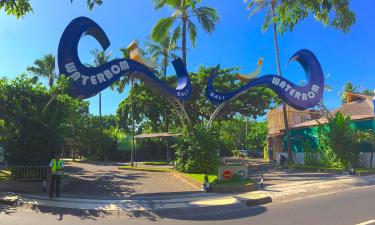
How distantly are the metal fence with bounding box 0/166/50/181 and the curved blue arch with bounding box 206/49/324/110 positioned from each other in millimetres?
10905

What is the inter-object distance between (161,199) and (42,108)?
8456 millimetres

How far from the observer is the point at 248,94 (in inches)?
1425

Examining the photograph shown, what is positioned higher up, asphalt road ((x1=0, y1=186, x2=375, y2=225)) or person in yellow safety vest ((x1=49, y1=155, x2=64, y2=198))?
person in yellow safety vest ((x1=49, y1=155, x2=64, y2=198))

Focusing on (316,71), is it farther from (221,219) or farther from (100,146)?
(100,146)

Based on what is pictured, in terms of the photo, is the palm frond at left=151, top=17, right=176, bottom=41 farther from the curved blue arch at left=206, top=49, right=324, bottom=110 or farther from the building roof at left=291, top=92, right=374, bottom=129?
the building roof at left=291, top=92, right=374, bottom=129

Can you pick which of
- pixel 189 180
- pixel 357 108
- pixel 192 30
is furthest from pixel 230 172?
pixel 357 108

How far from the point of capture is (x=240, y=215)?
11.9m

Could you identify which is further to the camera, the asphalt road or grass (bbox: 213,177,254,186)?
grass (bbox: 213,177,254,186)

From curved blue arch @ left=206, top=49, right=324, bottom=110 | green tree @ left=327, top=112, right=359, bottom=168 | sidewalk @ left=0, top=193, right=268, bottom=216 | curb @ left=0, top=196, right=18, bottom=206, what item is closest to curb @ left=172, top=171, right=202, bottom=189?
A: sidewalk @ left=0, top=193, right=268, bottom=216

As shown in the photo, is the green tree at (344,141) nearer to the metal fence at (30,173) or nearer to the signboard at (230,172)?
the signboard at (230,172)

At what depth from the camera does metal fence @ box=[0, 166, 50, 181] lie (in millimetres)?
17828

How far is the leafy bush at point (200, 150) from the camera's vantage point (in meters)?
23.5

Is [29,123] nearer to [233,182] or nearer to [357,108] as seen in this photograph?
[233,182]

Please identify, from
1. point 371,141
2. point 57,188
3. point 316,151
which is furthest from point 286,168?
point 57,188
